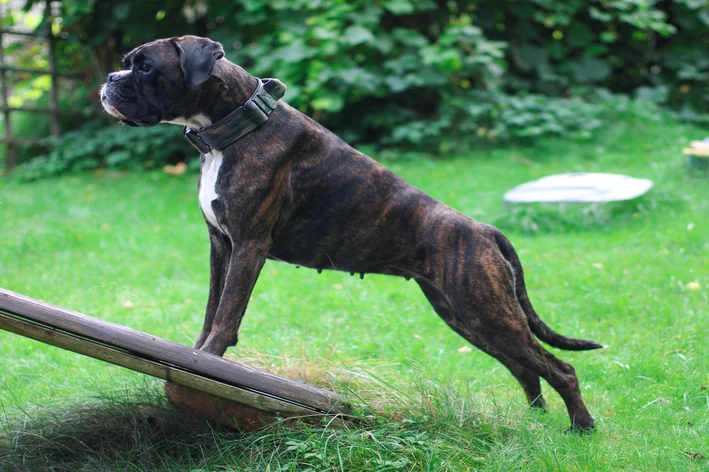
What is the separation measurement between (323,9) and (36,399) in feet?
23.8

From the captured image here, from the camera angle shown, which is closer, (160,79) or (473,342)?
(160,79)

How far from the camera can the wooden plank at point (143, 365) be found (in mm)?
2779

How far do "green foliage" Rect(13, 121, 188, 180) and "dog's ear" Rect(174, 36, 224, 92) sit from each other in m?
7.92

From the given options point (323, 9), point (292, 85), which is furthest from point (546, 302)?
point (323, 9)

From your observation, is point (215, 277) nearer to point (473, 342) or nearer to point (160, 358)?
point (160, 358)

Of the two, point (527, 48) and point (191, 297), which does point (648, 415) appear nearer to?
point (191, 297)

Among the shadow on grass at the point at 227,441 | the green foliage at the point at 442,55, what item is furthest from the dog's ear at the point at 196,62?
the green foliage at the point at 442,55

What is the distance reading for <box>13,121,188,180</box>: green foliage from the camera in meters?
10.7

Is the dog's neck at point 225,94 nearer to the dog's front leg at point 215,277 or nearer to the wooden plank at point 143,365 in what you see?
the dog's front leg at point 215,277

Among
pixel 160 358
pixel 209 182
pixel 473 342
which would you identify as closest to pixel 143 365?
pixel 160 358

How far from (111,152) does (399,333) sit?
7.65m

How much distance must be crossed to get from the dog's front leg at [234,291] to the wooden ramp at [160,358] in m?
0.13

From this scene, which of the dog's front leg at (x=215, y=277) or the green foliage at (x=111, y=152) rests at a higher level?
the dog's front leg at (x=215, y=277)

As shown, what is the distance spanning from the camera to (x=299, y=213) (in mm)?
3229
